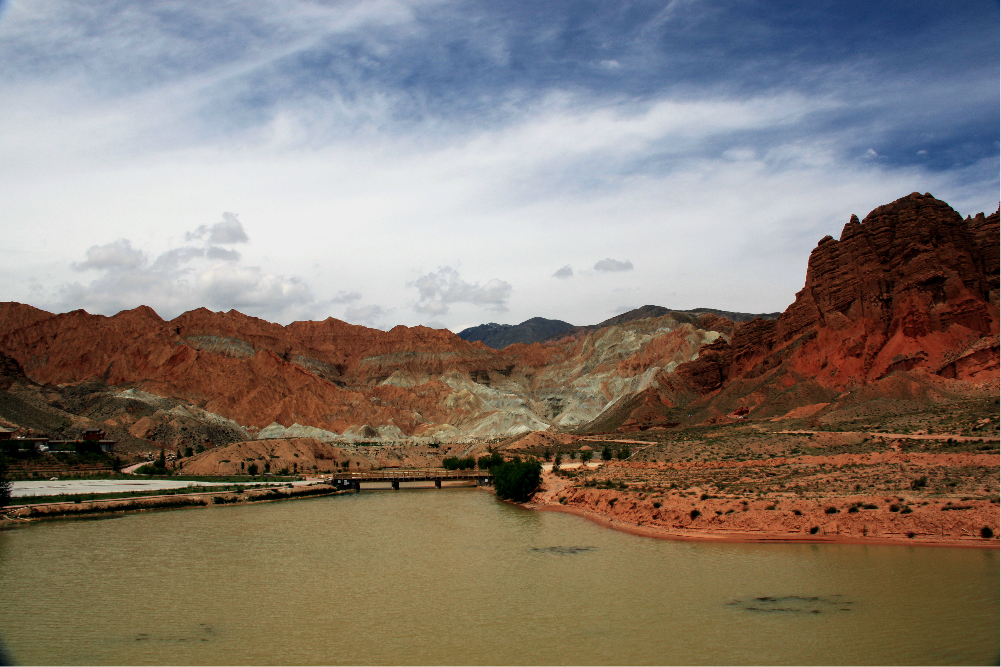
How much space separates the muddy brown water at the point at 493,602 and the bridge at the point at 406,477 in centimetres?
3310

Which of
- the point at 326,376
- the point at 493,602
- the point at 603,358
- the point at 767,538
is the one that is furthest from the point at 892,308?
the point at 326,376

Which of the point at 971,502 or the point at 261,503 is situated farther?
the point at 261,503

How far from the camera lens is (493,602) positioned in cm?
2181

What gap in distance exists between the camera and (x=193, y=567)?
2823cm

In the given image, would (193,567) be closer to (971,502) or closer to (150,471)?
(971,502)

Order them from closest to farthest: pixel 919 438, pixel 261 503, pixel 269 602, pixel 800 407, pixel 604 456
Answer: pixel 269 602, pixel 919 438, pixel 261 503, pixel 604 456, pixel 800 407

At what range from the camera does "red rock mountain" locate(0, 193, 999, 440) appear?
238ft

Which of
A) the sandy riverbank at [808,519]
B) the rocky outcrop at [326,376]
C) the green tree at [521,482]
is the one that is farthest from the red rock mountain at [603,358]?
the sandy riverbank at [808,519]

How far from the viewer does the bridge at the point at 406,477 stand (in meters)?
67.5

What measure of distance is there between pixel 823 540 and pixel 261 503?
38.7 meters

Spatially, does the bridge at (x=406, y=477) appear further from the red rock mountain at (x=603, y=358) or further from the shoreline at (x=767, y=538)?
the shoreline at (x=767, y=538)

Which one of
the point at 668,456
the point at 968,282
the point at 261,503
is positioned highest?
the point at 968,282

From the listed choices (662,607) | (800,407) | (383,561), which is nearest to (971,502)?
(662,607)

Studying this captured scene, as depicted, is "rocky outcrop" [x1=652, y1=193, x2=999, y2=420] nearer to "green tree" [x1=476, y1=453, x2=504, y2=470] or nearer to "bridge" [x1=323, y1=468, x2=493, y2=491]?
"green tree" [x1=476, y1=453, x2=504, y2=470]
